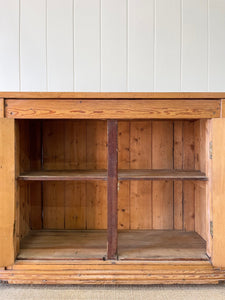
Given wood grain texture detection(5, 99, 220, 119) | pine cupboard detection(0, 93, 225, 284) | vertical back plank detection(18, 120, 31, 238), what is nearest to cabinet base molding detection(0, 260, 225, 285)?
pine cupboard detection(0, 93, 225, 284)

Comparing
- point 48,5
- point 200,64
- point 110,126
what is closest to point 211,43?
point 200,64

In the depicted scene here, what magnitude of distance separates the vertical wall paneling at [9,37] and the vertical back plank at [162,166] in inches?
46.0

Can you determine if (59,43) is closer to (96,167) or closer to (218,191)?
(96,167)

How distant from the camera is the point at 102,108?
1.41m

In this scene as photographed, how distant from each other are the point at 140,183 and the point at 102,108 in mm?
818

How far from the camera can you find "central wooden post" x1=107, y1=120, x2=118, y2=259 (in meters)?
1.43

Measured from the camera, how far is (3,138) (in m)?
1.40

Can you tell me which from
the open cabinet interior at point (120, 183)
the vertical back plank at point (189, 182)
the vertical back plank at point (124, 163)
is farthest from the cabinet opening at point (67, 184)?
the vertical back plank at point (189, 182)

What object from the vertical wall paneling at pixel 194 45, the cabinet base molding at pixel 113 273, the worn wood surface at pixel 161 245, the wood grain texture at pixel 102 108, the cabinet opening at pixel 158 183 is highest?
the vertical wall paneling at pixel 194 45

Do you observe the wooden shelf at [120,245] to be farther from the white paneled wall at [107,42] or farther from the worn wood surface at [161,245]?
the white paneled wall at [107,42]

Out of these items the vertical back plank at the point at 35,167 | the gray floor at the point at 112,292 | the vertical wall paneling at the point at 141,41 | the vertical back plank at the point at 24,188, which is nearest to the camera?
the gray floor at the point at 112,292

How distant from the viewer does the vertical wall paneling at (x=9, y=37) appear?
1.82 meters

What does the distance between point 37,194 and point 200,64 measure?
1.63 m

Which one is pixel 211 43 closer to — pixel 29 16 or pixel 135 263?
pixel 29 16
